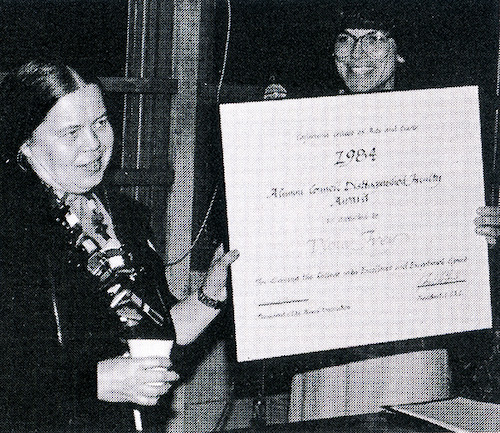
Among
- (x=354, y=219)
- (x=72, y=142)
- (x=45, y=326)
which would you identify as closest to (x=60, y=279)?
(x=45, y=326)

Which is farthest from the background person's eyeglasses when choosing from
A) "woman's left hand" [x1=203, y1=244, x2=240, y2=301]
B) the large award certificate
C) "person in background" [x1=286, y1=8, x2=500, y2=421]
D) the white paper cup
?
the white paper cup

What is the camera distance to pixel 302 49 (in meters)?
3.28

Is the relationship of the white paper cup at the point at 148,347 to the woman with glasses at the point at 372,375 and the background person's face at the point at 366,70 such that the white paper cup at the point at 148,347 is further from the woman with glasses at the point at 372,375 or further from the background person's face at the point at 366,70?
the background person's face at the point at 366,70

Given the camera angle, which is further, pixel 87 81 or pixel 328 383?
pixel 328 383

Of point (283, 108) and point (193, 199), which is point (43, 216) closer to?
point (283, 108)

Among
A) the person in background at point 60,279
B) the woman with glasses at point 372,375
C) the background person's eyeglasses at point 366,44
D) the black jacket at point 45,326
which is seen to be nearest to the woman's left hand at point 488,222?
the woman with glasses at point 372,375

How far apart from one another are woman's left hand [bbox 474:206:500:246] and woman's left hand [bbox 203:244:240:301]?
25.8 inches

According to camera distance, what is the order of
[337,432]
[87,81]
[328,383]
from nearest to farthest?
[337,432]
[87,81]
[328,383]

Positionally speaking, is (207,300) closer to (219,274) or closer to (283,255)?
(219,274)

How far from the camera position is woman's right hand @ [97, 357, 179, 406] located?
1.26 m

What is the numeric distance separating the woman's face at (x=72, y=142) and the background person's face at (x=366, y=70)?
0.83 meters

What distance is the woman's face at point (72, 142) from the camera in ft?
4.95

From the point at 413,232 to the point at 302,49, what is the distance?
172 centimetres

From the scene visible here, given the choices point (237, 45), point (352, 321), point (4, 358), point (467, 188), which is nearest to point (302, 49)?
point (237, 45)
